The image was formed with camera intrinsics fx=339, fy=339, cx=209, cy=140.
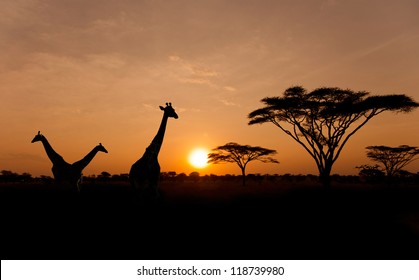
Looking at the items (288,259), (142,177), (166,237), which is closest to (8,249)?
(166,237)

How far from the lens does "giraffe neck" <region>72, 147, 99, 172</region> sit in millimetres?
14992

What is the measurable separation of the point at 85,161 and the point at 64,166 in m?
0.99

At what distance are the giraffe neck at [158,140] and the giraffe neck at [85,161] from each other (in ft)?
15.3

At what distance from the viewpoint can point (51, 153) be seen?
15.4 meters

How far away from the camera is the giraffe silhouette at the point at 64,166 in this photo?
47.7 ft

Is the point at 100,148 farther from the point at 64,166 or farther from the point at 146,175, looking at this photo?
the point at 146,175

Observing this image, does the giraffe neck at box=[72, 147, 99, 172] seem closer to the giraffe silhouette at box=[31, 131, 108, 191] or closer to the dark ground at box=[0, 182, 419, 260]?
the giraffe silhouette at box=[31, 131, 108, 191]

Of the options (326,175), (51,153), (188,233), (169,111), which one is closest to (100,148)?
(51,153)

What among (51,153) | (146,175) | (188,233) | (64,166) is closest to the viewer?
(188,233)

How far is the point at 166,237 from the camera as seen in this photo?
9.01 meters

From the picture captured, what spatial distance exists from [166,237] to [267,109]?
1997 cm

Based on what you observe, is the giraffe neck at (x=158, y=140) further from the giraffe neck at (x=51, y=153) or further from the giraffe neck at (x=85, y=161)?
the giraffe neck at (x=51, y=153)

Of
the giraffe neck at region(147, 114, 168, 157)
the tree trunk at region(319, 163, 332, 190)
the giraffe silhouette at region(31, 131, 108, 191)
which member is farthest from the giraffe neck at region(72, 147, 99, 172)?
the tree trunk at region(319, 163, 332, 190)

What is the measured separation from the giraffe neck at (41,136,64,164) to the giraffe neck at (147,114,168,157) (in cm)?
530
